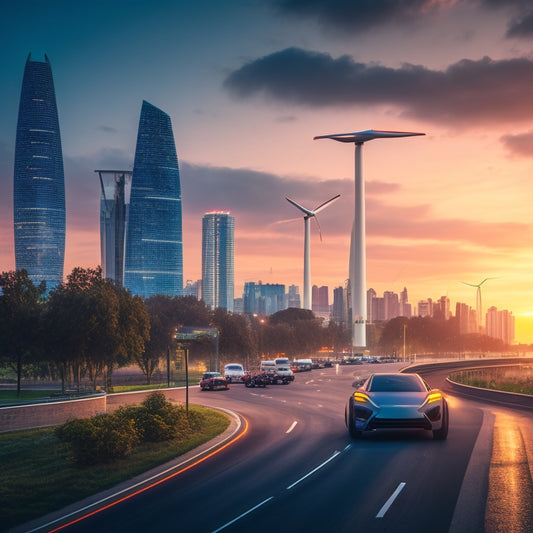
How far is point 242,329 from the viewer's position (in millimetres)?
109500

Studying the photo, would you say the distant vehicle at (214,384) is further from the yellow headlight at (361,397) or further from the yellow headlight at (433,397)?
the yellow headlight at (433,397)

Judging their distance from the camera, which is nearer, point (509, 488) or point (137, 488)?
point (509, 488)

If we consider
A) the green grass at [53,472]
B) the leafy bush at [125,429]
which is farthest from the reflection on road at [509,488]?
→ the leafy bush at [125,429]

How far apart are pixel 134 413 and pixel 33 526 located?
11.9m

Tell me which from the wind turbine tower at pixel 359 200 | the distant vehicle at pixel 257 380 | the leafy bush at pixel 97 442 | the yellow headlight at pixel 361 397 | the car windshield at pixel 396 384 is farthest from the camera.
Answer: the wind turbine tower at pixel 359 200

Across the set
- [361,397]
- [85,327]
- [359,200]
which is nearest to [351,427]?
[361,397]

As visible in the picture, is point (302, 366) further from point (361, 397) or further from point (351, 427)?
point (361, 397)

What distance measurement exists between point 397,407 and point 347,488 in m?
5.40

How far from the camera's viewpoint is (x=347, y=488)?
47.1 ft

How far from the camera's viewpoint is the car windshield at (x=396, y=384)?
20.3m

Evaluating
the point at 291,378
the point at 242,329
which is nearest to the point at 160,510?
the point at 291,378

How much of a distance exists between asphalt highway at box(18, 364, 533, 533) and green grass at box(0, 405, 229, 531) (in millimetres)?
1516

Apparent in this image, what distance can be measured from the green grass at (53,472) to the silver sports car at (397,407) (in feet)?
17.7

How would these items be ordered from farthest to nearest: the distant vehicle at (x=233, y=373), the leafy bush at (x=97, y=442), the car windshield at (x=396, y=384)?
the distant vehicle at (x=233, y=373) → the car windshield at (x=396, y=384) → the leafy bush at (x=97, y=442)
